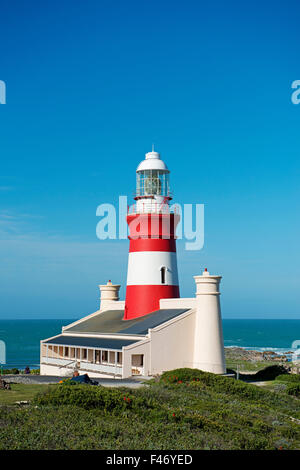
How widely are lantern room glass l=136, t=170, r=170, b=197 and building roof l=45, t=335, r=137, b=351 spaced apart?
31.3ft

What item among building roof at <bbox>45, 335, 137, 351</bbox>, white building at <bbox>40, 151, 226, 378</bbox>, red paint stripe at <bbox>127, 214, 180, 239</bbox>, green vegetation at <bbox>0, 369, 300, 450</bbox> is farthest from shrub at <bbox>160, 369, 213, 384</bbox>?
red paint stripe at <bbox>127, 214, 180, 239</bbox>

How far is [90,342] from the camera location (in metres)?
31.5

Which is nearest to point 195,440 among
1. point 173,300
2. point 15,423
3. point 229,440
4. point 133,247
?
point 229,440

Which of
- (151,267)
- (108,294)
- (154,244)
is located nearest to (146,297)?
(151,267)

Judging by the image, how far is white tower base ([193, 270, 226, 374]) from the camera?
29.7 meters

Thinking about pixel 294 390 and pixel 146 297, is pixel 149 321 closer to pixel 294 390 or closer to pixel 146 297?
→ pixel 146 297

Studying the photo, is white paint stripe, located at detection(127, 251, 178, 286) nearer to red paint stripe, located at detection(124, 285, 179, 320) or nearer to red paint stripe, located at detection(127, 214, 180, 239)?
red paint stripe, located at detection(124, 285, 179, 320)

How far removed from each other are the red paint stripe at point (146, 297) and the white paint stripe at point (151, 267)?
0.32 m

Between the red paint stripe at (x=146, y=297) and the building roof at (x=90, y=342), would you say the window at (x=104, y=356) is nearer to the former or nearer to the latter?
the building roof at (x=90, y=342)

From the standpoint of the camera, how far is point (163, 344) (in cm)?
2888
